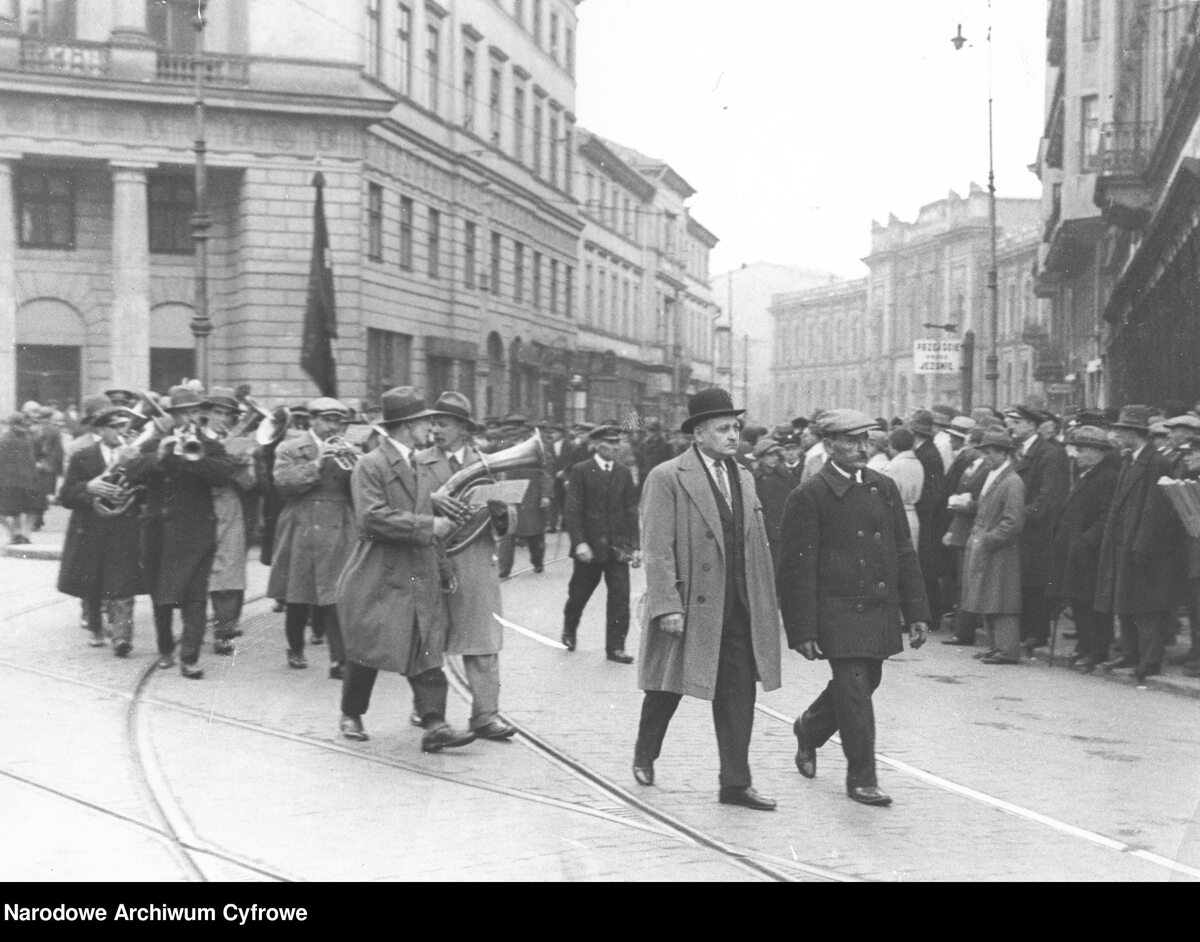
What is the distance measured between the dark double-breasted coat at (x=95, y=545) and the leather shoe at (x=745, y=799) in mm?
5854

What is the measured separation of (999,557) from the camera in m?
12.7

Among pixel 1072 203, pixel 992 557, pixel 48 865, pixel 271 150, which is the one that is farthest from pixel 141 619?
pixel 1072 203

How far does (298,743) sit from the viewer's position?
27.9 feet

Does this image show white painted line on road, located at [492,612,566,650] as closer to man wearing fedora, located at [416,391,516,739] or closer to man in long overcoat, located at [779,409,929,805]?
man wearing fedora, located at [416,391,516,739]

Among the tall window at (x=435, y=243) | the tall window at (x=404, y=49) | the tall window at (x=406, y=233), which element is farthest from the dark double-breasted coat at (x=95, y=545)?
the tall window at (x=435, y=243)

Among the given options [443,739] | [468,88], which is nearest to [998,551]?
[443,739]

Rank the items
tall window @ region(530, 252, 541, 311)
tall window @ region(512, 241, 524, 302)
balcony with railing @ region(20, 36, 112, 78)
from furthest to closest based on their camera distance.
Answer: tall window @ region(530, 252, 541, 311)
tall window @ region(512, 241, 524, 302)
balcony with railing @ region(20, 36, 112, 78)

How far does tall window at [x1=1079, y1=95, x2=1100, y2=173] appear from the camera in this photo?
38.3 m

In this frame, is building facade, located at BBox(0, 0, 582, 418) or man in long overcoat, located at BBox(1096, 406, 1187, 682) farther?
building facade, located at BBox(0, 0, 582, 418)

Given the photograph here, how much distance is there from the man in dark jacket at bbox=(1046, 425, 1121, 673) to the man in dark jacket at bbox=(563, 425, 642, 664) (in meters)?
3.41

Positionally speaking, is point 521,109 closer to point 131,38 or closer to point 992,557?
point 131,38

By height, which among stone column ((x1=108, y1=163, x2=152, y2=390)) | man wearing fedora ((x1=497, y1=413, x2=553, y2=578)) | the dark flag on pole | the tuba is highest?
stone column ((x1=108, y1=163, x2=152, y2=390))

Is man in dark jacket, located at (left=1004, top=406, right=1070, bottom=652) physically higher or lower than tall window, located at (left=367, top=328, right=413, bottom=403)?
lower

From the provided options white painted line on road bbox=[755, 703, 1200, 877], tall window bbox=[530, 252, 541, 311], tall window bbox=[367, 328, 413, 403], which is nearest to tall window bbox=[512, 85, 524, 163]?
tall window bbox=[530, 252, 541, 311]
